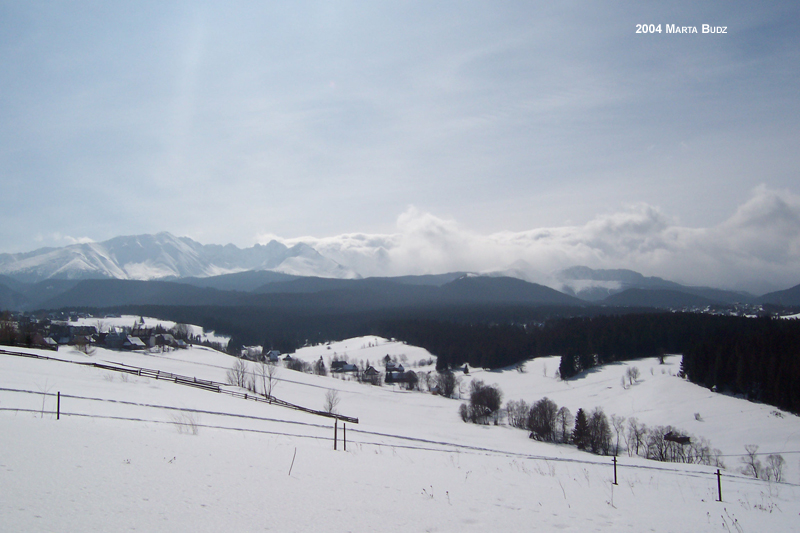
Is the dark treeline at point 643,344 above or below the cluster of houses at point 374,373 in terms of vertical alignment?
above

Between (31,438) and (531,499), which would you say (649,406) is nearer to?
(531,499)

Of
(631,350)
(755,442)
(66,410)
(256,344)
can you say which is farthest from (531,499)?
(256,344)

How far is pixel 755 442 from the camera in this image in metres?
44.9

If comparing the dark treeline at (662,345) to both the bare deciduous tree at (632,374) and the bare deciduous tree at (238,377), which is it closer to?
the bare deciduous tree at (632,374)

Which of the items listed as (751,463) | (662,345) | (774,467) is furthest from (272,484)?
(662,345)

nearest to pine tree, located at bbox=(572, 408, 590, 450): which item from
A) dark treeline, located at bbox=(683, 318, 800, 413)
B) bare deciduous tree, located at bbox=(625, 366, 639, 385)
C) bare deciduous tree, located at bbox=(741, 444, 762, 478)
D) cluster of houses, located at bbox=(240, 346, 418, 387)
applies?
bare deciduous tree, located at bbox=(741, 444, 762, 478)

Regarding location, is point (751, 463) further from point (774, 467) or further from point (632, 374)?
point (632, 374)

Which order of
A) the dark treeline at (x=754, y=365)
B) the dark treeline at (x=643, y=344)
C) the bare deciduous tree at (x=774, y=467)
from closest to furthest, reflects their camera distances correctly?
the bare deciduous tree at (x=774, y=467)
the dark treeline at (x=754, y=365)
the dark treeline at (x=643, y=344)

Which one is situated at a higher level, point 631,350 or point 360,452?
point 360,452

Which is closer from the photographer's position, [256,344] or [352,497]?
[352,497]

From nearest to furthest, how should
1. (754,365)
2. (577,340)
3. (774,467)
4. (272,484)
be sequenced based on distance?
(272,484), (774,467), (754,365), (577,340)

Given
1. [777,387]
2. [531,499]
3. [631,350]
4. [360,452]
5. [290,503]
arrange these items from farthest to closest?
[631,350] < [777,387] < [360,452] < [531,499] < [290,503]

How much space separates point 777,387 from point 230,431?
6841 cm

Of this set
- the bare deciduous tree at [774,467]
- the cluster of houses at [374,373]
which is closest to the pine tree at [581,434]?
the bare deciduous tree at [774,467]
